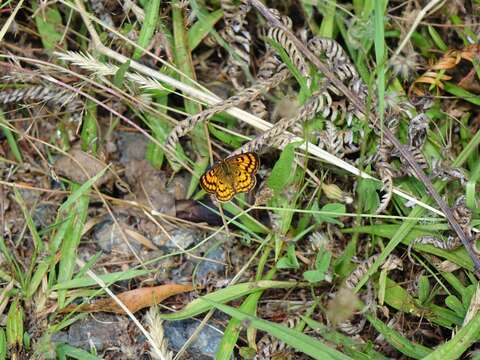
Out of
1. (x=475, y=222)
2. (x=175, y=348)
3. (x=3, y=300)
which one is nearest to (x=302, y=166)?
(x=475, y=222)

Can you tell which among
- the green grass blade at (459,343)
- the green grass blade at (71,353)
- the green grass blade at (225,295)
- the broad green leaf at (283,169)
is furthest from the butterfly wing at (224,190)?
the green grass blade at (459,343)

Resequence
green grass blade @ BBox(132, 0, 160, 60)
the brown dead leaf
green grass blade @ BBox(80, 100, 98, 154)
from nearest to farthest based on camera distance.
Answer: the brown dead leaf, green grass blade @ BBox(132, 0, 160, 60), green grass blade @ BBox(80, 100, 98, 154)

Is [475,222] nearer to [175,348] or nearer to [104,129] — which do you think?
[175,348]

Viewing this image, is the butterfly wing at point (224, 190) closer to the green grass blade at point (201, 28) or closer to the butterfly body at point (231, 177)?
the butterfly body at point (231, 177)

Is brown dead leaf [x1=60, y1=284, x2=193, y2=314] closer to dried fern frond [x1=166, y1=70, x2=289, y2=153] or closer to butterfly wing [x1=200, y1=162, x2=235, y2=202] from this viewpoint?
butterfly wing [x1=200, y1=162, x2=235, y2=202]

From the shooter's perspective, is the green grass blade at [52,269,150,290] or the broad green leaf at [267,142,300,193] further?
the green grass blade at [52,269,150,290]

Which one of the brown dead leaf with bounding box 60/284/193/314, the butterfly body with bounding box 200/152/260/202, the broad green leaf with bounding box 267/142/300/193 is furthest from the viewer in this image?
the brown dead leaf with bounding box 60/284/193/314

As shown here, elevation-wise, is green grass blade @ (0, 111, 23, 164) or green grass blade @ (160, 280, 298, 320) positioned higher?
green grass blade @ (0, 111, 23, 164)

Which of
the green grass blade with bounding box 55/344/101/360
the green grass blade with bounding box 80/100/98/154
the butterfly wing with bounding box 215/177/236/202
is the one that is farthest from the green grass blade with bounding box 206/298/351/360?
the green grass blade with bounding box 80/100/98/154

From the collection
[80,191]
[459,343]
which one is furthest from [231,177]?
[459,343]
